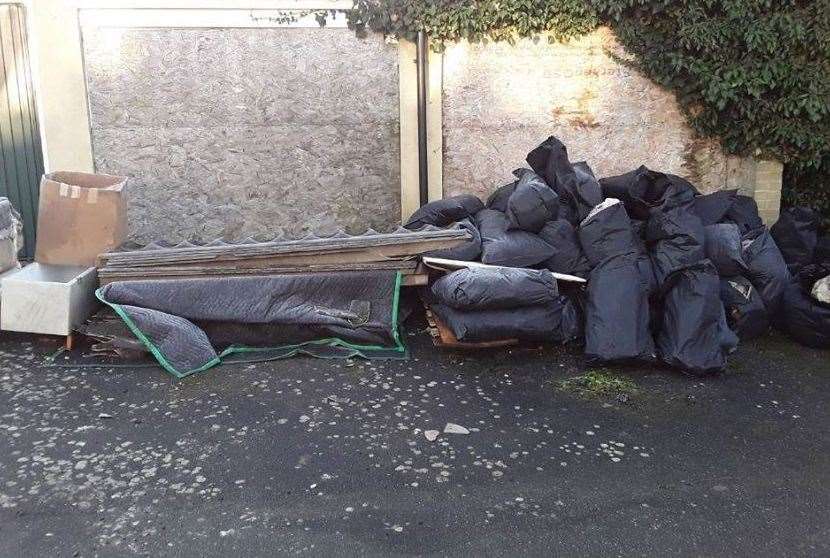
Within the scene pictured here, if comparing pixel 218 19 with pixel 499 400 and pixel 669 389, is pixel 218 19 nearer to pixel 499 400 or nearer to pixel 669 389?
pixel 499 400

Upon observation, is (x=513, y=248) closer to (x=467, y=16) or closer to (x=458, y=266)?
(x=458, y=266)

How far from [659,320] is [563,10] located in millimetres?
2822

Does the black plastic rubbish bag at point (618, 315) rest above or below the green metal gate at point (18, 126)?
below

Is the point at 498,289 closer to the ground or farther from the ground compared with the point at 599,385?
farther from the ground

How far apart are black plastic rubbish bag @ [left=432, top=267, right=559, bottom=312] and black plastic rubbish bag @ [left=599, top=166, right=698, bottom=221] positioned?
43.3 inches

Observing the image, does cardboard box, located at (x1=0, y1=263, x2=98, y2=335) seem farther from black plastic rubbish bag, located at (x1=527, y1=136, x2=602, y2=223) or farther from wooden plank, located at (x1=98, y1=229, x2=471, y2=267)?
black plastic rubbish bag, located at (x1=527, y1=136, x2=602, y2=223)

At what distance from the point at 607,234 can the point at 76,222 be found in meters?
3.85

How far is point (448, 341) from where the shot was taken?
16.9 ft

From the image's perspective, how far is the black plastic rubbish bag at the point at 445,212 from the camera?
6.01 meters

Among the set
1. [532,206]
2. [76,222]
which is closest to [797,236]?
[532,206]

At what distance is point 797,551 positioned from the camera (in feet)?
9.95

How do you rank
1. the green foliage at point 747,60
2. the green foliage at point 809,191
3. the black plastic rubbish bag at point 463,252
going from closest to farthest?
the black plastic rubbish bag at point 463,252, the green foliage at point 747,60, the green foliage at point 809,191

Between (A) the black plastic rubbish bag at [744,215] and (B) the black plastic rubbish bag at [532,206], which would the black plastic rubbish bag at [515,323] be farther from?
(A) the black plastic rubbish bag at [744,215]

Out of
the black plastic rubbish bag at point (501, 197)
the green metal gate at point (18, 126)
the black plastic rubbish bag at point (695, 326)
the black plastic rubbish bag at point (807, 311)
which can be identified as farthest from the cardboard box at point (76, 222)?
the black plastic rubbish bag at point (807, 311)
